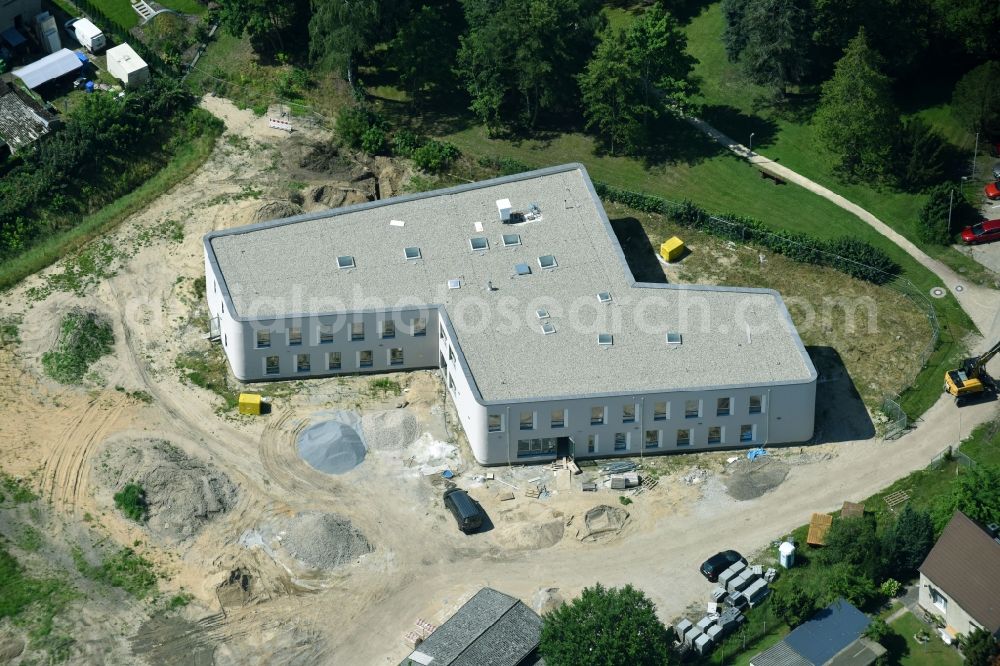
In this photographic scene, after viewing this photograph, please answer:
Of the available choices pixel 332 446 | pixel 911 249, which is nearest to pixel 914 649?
pixel 911 249

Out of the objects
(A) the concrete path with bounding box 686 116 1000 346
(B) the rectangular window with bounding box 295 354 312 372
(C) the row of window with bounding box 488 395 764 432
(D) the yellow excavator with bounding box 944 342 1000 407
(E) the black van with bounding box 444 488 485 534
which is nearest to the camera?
(E) the black van with bounding box 444 488 485 534

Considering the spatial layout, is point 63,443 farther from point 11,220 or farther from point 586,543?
point 586,543

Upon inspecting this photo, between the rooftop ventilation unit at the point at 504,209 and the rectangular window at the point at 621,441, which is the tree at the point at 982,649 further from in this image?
the rooftop ventilation unit at the point at 504,209

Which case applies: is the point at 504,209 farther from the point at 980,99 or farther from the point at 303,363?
the point at 980,99

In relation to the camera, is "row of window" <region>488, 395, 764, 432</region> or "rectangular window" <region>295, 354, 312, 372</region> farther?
"rectangular window" <region>295, 354, 312, 372</region>

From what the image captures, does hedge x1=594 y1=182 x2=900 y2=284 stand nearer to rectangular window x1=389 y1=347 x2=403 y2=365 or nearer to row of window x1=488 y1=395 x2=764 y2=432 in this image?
row of window x1=488 y1=395 x2=764 y2=432

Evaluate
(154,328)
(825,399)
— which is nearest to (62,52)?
(154,328)

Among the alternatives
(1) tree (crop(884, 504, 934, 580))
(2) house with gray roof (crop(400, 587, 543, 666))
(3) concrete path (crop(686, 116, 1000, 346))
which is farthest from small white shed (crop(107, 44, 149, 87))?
(1) tree (crop(884, 504, 934, 580))
